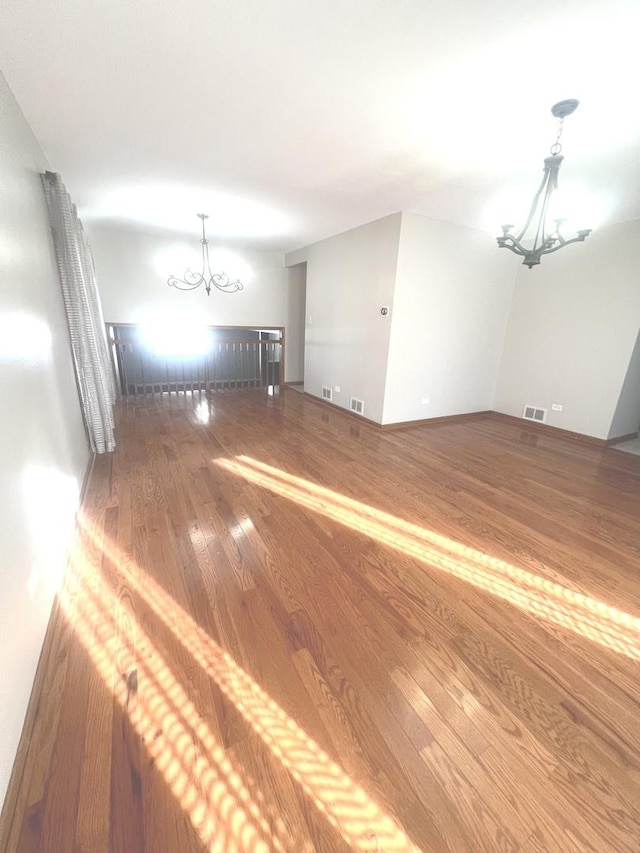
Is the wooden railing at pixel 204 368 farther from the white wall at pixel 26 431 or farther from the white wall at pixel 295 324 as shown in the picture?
the white wall at pixel 26 431

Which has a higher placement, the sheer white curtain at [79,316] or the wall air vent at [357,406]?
the sheer white curtain at [79,316]

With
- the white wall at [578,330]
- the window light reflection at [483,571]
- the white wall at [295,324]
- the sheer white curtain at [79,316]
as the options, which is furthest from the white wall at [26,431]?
the white wall at [578,330]

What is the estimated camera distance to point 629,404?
4.31 metres

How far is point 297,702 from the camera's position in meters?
1.26

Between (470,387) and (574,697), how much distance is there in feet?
14.8

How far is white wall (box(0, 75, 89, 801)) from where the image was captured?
44.9 inches

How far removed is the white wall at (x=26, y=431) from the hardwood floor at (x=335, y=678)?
0.63ft

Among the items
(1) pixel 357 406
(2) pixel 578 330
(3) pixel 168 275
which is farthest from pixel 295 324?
(2) pixel 578 330

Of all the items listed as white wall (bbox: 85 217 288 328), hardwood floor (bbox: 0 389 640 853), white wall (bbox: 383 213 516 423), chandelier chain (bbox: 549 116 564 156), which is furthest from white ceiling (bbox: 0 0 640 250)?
hardwood floor (bbox: 0 389 640 853)

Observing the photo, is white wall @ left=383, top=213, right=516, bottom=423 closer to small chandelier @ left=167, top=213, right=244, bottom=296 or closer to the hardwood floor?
the hardwood floor

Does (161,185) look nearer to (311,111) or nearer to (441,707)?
(311,111)

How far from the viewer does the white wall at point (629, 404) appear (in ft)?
13.4

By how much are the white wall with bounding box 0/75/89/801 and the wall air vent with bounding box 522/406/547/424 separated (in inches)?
226

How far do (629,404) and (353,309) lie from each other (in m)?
3.90
